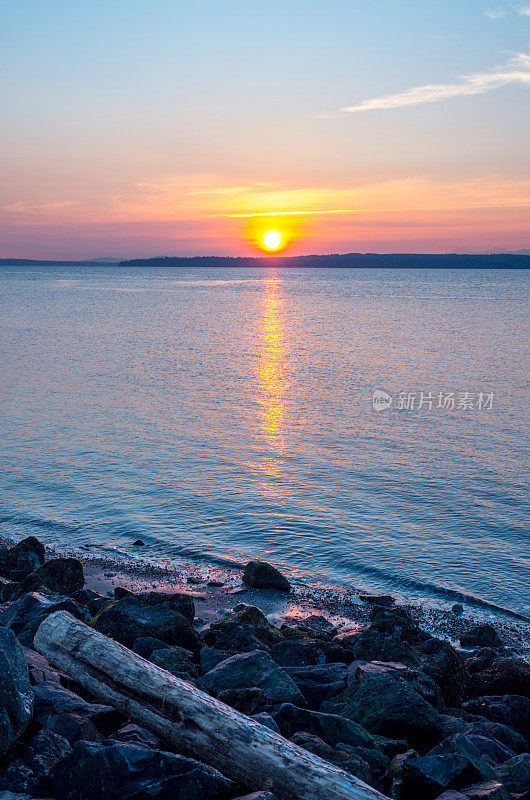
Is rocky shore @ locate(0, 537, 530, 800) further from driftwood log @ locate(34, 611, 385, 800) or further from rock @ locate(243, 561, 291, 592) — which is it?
rock @ locate(243, 561, 291, 592)

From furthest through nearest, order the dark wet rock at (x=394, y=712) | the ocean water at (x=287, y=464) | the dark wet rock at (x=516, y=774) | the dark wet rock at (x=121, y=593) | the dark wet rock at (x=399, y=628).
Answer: the ocean water at (x=287, y=464)
the dark wet rock at (x=121, y=593)
the dark wet rock at (x=399, y=628)
the dark wet rock at (x=394, y=712)
the dark wet rock at (x=516, y=774)

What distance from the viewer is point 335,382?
49688 mm

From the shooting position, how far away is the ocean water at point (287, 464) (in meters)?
19.8

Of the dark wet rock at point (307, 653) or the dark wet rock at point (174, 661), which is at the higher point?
the dark wet rock at point (174, 661)

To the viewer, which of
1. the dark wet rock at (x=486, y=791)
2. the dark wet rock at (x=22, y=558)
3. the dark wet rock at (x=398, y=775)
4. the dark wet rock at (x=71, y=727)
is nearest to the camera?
the dark wet rock at (x=71, y=727)

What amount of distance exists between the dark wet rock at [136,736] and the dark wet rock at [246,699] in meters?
1.99

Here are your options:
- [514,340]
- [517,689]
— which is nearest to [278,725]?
[517,689]

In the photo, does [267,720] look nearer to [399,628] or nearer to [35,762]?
[35,762]

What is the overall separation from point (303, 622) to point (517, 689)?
4.83 meters

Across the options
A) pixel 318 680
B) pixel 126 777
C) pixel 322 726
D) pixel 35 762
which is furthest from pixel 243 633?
pixel 126 777

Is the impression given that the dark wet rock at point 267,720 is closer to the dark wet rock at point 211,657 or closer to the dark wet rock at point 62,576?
the dark wet rock at point 211,657

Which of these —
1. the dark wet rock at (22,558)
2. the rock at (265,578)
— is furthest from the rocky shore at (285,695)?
the dark wet rock at (22,558)

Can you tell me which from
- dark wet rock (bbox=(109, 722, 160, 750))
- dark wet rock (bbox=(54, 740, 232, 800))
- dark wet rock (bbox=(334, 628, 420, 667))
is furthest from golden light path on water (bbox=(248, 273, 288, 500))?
dark wet rock (bbox=(54, 740, 232, 800))

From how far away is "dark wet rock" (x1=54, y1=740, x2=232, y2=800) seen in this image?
6074 mm
